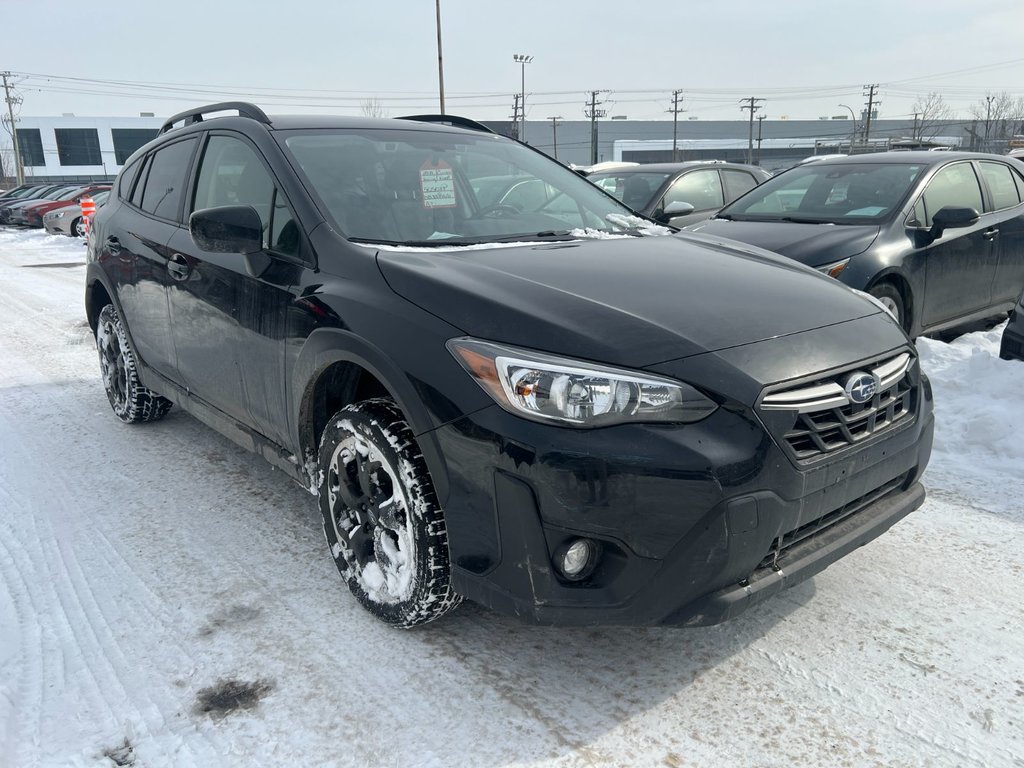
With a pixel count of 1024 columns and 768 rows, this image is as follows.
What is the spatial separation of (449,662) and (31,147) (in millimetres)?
89608

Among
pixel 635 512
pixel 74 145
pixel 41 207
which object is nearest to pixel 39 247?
pixel 41 207

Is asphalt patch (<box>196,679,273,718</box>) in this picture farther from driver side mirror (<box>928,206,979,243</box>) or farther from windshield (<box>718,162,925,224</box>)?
driver side mirror (<box>928,206,979,243</box>)

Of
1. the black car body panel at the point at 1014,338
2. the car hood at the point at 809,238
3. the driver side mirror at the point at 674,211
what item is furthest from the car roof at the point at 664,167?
the black car body panel at the point at 1014,338

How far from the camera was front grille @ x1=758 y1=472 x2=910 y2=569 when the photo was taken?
223 centimetres

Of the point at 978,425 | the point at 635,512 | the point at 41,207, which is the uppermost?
the point at 635,512

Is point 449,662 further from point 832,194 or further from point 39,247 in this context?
point 39,247

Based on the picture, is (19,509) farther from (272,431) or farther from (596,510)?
(596,510)

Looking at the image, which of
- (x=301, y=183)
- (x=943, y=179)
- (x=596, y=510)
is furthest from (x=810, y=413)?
(x=943, y=179)

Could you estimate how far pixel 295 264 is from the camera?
9.65 feet

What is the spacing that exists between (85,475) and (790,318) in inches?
144

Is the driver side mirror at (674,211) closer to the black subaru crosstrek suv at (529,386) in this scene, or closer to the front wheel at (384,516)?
the black subaru crosstrek suv at (529,386)

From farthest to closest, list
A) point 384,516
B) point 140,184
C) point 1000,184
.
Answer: point 1000,184
point 140,184
point 384,516

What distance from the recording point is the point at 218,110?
13.1ft

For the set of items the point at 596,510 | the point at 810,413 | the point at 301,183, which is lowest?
the point at 596,510
